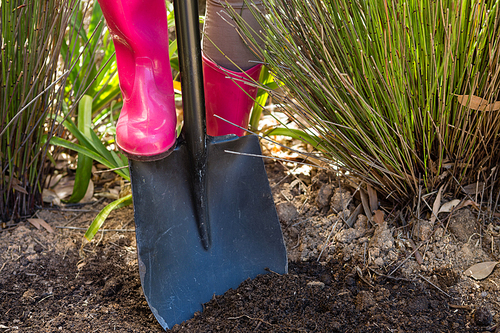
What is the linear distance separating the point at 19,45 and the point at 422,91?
1089 mm

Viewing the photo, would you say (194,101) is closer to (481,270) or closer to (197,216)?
(197,216)

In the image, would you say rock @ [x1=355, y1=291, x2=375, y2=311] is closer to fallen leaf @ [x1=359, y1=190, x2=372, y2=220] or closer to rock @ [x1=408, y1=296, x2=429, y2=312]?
rock @ [x1=408, y1=296, x2=429, y2=312]

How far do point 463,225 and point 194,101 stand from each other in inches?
31.1

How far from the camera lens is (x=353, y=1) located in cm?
94

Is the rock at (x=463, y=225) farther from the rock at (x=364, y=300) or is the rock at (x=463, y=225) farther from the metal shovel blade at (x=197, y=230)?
the metal shovel blade at (x=197, y=230)

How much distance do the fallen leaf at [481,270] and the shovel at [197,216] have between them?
1.57 feet

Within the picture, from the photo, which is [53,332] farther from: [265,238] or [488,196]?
[488,196]

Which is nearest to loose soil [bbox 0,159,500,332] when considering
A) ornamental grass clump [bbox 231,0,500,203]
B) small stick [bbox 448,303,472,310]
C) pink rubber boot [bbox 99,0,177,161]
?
small stick [bbox 448,303,472,310]

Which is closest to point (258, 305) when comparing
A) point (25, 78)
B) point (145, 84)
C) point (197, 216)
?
point (197, 216)

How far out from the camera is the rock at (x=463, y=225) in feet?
3.68

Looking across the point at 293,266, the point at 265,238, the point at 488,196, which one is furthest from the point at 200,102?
the point at 488,196

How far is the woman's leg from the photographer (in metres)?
1.18

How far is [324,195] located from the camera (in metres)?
1.32

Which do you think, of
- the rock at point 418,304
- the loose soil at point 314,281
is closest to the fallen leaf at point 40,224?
the loose soil at point 314,281
